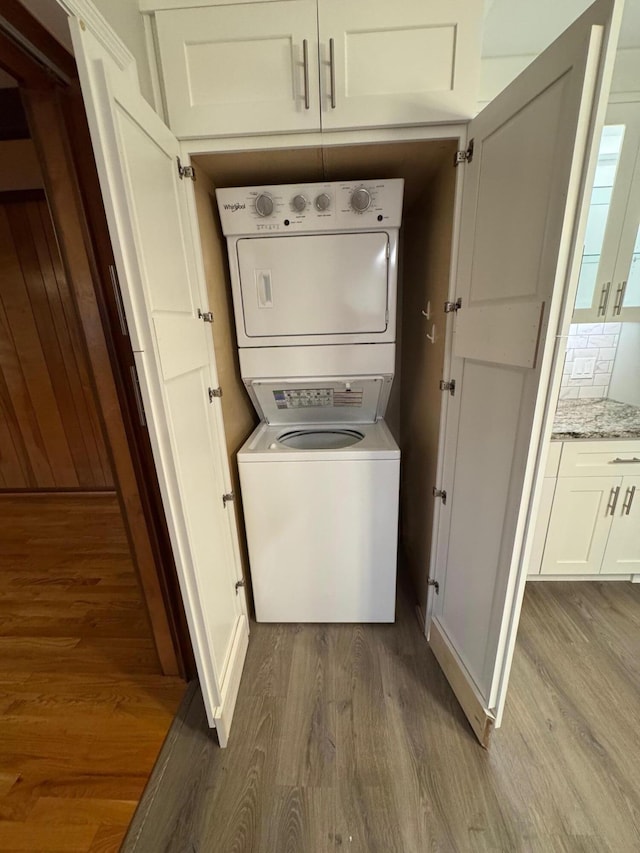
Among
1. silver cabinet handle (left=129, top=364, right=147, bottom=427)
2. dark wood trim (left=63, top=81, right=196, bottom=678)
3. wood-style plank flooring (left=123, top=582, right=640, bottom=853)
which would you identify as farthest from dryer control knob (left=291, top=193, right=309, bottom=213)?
wood-style plank flooring (left=123, top=582, right=640, bottom=853)

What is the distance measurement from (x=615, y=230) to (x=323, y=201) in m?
1.39

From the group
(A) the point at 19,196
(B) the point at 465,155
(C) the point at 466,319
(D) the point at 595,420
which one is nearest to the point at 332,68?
(B) the point at 465,155

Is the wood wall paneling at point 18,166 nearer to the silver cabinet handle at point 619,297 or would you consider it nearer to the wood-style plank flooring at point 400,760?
the wood-style plank flooring at point 400,760

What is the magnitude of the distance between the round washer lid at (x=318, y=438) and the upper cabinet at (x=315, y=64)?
1.22 m

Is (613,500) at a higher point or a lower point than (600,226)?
lower

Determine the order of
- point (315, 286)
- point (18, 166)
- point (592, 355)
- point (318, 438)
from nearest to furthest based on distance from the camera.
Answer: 1. point (315, 286)
2. point (318, 438)
3. point (592, 355)
4. point (18, 166)

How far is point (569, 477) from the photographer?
1688 mm

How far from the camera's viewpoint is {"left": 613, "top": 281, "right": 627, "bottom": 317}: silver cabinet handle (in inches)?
64.8

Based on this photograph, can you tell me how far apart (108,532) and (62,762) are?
1.51 m

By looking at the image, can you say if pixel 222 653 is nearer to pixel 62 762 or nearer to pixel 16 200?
pixel 62 762

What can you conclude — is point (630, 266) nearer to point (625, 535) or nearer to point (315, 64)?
point (625, 535)

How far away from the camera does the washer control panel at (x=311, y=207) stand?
4.39 ft

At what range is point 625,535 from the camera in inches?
69.8

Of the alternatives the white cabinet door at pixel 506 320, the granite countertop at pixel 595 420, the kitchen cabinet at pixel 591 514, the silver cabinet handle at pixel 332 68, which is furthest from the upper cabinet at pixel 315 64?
the kitchen cabinet at pixel 591 514
